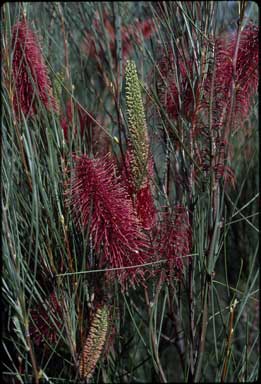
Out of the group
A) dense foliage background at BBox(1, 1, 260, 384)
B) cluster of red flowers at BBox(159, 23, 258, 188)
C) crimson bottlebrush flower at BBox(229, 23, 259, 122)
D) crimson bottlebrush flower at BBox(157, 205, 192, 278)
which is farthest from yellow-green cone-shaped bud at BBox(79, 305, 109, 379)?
crimson bottlebrush flower at BBox(229, 23, 259, 122)

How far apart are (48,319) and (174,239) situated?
0.20 m

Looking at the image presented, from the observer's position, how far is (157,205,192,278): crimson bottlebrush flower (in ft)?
2.44

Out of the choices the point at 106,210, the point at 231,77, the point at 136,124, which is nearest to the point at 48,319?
the point at 106,210

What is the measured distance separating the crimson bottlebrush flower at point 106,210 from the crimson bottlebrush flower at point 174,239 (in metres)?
0.03

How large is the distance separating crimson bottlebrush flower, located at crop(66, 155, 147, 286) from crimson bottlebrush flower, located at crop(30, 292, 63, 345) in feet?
0.30

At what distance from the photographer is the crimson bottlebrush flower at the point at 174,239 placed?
74 cm

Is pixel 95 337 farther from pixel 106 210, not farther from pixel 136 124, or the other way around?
pixel 136 124

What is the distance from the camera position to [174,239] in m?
0.75

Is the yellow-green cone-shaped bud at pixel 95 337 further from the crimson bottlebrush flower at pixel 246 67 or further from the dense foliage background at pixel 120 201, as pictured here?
the crimson bottlebrush flower at pixel 246 67

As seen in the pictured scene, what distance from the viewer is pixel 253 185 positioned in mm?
1342

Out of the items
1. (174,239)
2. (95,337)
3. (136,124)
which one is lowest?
(95,337)

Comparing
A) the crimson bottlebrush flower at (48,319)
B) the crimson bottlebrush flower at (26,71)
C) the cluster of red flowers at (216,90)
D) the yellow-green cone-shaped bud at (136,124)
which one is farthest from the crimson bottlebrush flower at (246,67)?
the crimson bottlebrush flower at (48,319)

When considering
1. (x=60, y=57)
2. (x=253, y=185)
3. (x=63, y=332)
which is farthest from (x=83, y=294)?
(x=253, y=185)

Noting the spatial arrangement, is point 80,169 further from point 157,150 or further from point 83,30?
point 83,30
